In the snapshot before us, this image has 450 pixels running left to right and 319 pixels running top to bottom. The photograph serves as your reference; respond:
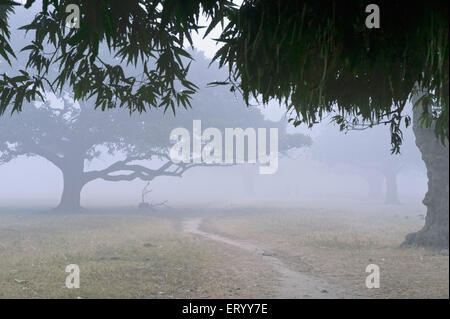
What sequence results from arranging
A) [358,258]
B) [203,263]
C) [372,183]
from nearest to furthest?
[203,263] < [358,258] < [372,183]

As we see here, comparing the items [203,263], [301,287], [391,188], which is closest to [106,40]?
[301,287]

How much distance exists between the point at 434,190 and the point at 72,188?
2618 centimetres

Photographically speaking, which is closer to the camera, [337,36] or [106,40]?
[337,36]

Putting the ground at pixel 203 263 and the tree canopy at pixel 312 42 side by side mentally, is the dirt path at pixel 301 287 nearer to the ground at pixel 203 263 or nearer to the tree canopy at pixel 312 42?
the ground at pixel 203 263

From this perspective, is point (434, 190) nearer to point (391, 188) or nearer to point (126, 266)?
point (126, 266)

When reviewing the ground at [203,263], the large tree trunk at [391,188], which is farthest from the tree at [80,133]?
the large tree trunk at [391,188]

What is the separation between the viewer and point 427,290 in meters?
8.25

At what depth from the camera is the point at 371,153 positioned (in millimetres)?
52062

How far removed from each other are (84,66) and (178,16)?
8.33ft

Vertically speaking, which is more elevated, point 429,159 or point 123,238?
point 429,159

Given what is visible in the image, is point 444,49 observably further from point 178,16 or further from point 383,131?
point 383,131

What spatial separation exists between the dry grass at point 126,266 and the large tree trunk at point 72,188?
1308cm

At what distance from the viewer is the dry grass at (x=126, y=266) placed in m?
7.73
